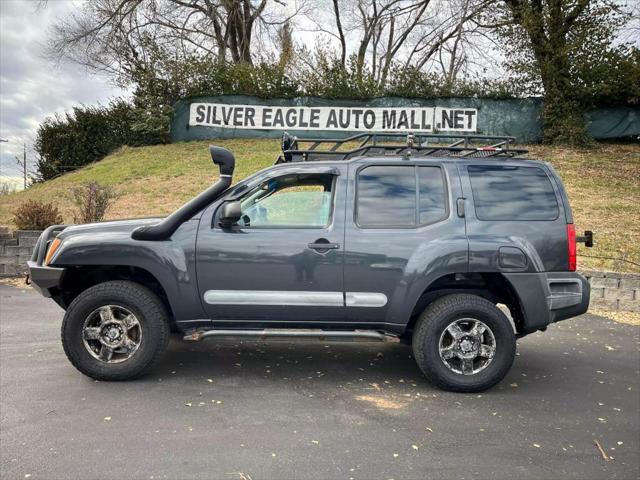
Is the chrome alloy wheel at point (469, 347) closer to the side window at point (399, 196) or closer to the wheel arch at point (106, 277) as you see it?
the side window at point (399, 196)

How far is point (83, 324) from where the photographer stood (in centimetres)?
409

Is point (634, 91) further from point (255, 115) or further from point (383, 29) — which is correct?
point (383, 29)

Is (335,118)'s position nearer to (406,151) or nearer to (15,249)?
(15,249)

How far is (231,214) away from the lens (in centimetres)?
398

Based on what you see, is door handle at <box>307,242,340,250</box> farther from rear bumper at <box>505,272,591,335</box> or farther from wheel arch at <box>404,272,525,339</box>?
rear bumper at <box>505,272,591,335</box>

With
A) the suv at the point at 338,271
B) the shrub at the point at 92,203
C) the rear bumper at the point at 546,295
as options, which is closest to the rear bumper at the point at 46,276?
the suv at the point at 338,271

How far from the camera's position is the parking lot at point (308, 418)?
291 cm

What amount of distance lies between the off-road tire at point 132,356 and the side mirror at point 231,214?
0.92 m

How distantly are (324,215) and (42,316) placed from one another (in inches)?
172

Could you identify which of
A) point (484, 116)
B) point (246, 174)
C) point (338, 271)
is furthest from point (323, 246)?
point (484, 116)

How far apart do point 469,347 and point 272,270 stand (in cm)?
177

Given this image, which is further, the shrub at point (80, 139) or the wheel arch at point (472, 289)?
the shrub at point (80, 139)

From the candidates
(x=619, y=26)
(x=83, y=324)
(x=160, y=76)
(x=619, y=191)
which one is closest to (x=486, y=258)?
(x=83, y=324)

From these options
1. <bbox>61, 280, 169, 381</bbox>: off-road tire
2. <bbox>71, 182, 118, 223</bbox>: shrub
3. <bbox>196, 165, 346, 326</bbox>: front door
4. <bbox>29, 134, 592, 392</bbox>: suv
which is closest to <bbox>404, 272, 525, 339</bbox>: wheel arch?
<bbox>29, 134, 592, 392</bbox>: suv
